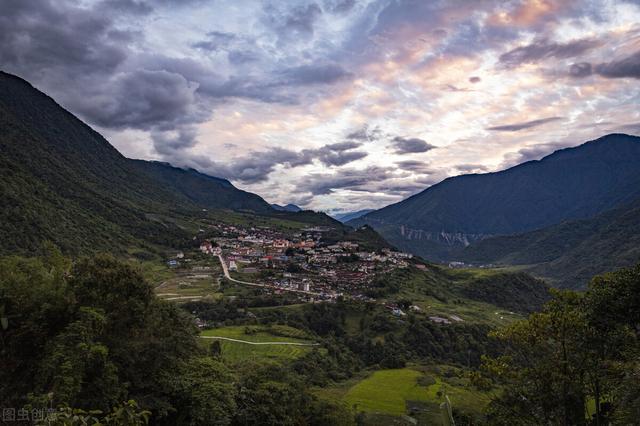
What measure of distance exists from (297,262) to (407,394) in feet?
247

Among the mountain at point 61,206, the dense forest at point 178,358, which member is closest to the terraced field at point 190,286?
the mountain at point 61,206

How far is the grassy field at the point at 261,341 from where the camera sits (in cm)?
5000

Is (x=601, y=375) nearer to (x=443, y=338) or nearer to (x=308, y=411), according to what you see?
(x=308, y=411)

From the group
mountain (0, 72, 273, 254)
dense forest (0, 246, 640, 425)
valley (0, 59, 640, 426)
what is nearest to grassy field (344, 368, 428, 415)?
valley (0, 59, 640, 426)

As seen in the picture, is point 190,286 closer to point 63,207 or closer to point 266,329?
point 266,329

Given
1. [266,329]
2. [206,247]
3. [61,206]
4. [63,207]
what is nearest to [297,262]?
[206,247]

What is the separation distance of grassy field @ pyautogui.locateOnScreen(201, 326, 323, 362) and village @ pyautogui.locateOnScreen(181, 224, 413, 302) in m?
16.9

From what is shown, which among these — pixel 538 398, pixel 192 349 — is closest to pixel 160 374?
pixel 192 349

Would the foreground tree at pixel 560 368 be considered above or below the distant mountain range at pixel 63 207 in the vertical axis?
below

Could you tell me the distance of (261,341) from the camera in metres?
56.3

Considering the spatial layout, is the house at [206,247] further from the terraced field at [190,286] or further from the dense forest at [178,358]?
the dense forest at [178,358]

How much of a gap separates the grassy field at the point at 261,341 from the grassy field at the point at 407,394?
357 inches

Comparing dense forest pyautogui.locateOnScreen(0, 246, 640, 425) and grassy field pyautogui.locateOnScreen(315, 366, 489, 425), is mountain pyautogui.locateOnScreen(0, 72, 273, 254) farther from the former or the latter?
dense forest pyautogui.locateOnScreen(0, 246, 640, 425)

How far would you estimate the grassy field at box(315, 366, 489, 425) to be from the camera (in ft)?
128
